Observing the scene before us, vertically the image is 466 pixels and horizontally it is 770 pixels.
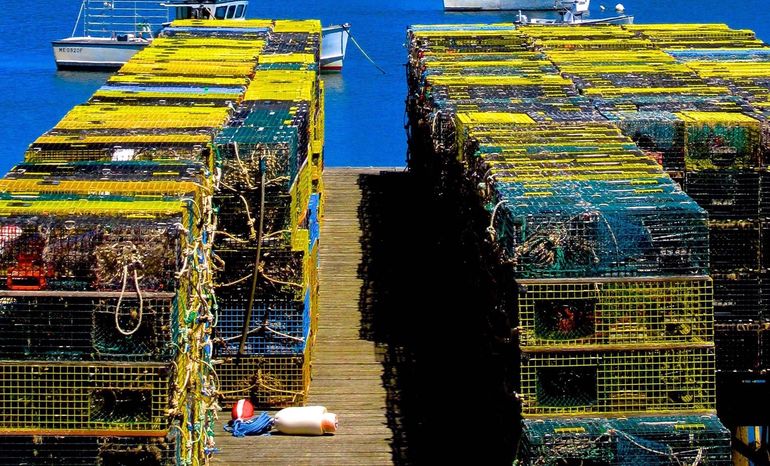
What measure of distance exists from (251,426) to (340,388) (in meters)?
1.95

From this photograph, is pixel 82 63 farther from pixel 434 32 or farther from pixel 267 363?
pixel 267 363

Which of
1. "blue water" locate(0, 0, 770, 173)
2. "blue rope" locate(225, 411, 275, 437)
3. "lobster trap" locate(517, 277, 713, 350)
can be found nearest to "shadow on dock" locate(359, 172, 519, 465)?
"lobster trap" locate(517, 277, 713, 350)

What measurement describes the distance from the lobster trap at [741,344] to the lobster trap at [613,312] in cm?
366

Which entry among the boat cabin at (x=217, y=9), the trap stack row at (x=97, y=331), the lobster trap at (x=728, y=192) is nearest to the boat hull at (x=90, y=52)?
the boat cabin at (x=217, y=9)

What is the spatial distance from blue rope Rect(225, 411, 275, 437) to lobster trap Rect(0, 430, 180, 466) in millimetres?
3751

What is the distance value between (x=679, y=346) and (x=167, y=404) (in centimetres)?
448

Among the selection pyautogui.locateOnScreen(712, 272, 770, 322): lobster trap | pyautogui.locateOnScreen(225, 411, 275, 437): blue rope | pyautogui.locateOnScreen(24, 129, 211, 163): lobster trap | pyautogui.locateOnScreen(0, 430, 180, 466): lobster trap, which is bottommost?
pyautogui.locateOnScreen(225, 411, 275, 437): blue rope

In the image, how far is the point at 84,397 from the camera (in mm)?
11586

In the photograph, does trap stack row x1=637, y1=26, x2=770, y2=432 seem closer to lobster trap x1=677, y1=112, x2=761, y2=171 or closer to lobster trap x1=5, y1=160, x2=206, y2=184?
lobster trap x1=677, y1=112, x2=761, y2=171

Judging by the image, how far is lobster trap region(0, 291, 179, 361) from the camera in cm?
1154

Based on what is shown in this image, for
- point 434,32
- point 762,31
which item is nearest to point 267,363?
point 434,32

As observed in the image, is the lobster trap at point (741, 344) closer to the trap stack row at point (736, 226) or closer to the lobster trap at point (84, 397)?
the trap stack row at point (736, 226)

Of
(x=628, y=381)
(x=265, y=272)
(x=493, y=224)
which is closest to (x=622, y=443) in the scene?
(x=628, y=381)

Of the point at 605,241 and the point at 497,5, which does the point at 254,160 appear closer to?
the point at 605,241
